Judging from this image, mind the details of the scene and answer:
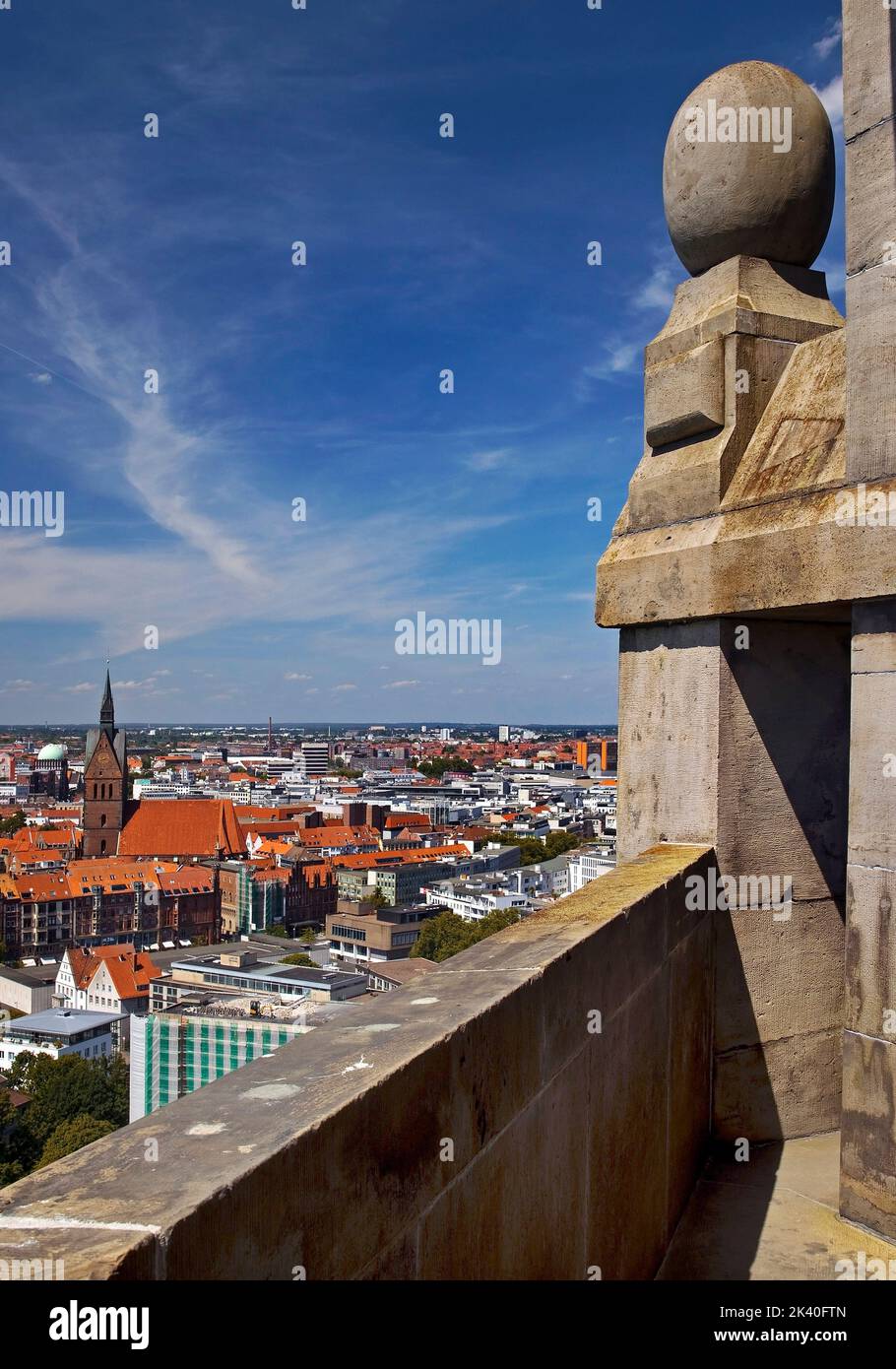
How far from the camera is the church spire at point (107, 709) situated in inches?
3393

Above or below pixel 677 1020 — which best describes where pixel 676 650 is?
above

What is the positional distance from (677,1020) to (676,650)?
121cm

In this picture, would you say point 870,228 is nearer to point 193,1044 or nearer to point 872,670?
point 872,670

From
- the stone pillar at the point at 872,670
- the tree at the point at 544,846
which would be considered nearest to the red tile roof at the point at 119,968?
the tree at the point at 544,846

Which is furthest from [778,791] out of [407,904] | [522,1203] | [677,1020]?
[407,904]

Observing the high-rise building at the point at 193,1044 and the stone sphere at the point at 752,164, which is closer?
the stone sphere at the point at 752,164

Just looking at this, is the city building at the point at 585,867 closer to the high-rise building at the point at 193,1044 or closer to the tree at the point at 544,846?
the tree at the point at 544,846

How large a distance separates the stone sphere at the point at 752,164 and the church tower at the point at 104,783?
86.1m

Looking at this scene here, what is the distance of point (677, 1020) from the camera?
10.3 ft

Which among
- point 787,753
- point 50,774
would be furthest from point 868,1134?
point 50,774

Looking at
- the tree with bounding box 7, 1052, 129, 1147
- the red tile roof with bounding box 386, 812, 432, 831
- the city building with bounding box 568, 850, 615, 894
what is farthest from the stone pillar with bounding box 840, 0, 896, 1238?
the red tile roof with bounding box 386, 812, 432, 831

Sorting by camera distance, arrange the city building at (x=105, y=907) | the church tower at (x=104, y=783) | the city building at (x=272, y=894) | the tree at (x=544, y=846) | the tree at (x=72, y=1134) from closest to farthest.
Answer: the tree at (x=72, y=1134)
the city building at (x=105, y=907)
the city building at (x=272, y=894)
the church tower at (x=104, y=783)
the tree at (x=544, y=846)

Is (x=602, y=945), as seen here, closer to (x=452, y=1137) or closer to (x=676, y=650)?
(x=452, y=1137)

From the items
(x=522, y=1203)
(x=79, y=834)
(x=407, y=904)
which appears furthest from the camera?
(x=79, y=834)
